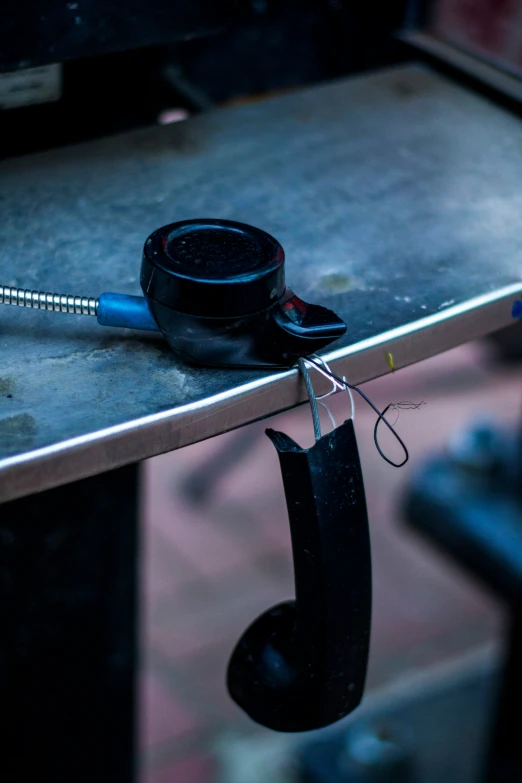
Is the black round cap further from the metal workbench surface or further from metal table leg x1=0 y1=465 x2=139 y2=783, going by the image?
metal table leg x1=0 y1=465 x2=139 y2=783

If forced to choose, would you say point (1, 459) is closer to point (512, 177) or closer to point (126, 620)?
point (512, 177)

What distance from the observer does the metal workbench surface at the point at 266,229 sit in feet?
1.62

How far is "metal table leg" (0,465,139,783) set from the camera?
3.04 feet

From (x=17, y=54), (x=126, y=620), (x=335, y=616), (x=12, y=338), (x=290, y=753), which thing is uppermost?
(x=17, y=54)

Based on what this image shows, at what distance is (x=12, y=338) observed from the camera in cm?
55

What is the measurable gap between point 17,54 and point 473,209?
13.2 inches

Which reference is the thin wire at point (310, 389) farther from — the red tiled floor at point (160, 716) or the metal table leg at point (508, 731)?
the red tiled floor at point (160, 716)

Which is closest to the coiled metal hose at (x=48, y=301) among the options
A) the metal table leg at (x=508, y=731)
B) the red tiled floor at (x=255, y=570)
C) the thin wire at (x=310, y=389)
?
the thin wire at (x=310, y=389)

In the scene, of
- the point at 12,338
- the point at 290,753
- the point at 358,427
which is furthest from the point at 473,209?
the point at 358,427

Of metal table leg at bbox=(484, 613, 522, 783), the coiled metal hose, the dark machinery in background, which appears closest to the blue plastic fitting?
the coiled metal hose

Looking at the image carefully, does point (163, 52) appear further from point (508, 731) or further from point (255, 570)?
point (255, 570)

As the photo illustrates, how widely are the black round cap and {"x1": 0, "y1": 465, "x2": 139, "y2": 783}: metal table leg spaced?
440mm

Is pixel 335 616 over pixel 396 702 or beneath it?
Result: over

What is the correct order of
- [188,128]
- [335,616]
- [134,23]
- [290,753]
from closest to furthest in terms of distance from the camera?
[335,616], [134,23], [188,128], [290,753]
